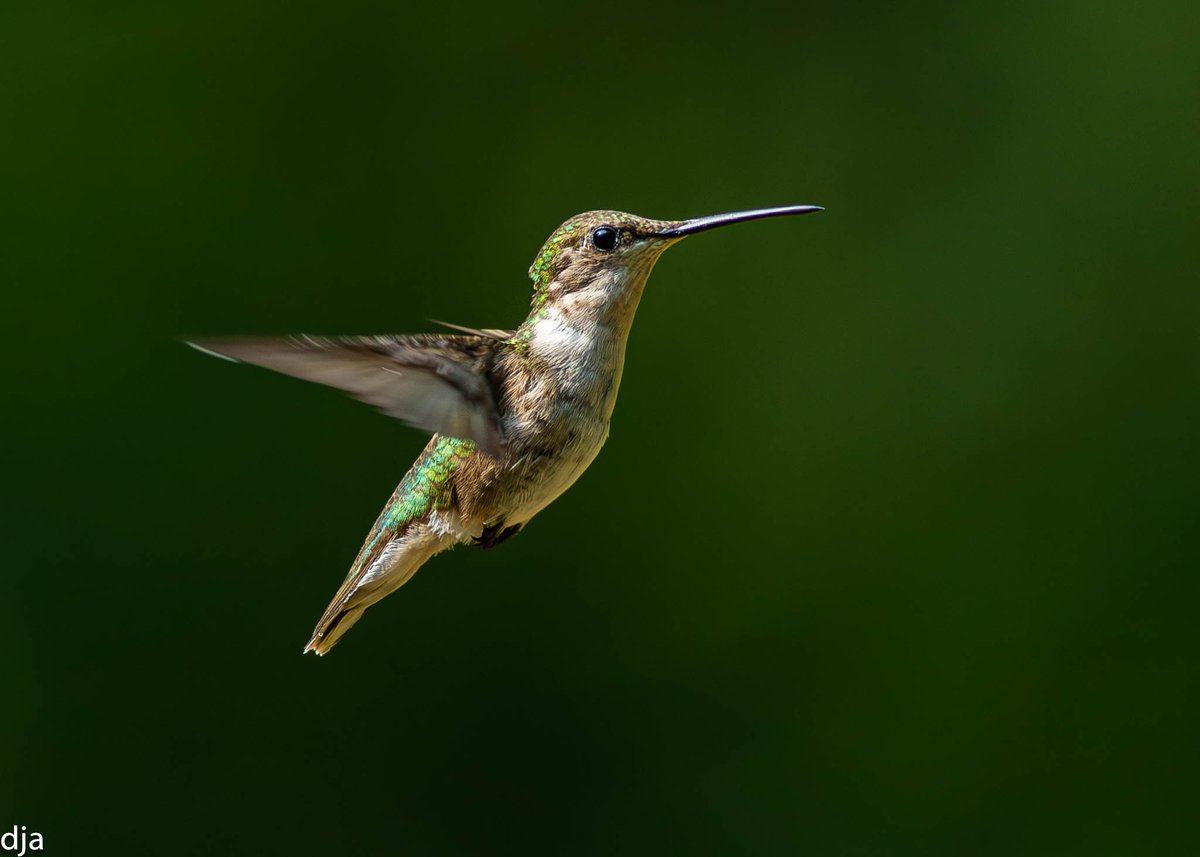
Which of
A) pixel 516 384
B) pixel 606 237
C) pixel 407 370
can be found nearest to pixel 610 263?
pixel 606 237

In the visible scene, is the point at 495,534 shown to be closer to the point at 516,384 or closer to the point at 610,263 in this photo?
the point at 516,384

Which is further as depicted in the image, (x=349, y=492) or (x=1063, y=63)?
(x=1063, y=63)

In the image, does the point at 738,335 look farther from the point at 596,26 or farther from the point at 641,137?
the point at 596,26

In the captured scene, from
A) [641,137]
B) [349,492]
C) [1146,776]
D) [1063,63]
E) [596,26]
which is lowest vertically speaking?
[1146,776]

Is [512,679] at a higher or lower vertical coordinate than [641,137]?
lower

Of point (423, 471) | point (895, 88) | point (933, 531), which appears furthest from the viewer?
point (895, 88)

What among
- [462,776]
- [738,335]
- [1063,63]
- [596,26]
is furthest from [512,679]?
[1063,63]
